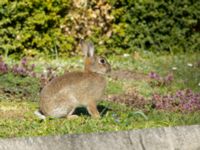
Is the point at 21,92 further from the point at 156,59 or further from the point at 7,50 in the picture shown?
the point at 156,59

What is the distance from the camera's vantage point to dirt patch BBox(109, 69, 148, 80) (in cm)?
1216

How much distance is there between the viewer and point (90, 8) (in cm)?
1486

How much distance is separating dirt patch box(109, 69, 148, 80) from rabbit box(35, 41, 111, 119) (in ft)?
10.0

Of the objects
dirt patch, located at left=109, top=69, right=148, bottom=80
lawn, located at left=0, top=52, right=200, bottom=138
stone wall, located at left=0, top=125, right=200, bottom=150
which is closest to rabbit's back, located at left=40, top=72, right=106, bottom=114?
lawn, located at left=0, top=52, right=200, bottom=138

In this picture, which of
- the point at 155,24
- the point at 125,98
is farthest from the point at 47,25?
the point at 125,98

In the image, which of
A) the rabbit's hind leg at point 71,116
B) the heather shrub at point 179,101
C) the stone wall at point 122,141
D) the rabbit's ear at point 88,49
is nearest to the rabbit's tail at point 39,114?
the rabbit's hind leg at point 71,116

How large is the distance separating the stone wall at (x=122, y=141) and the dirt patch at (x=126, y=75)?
515 centimetres

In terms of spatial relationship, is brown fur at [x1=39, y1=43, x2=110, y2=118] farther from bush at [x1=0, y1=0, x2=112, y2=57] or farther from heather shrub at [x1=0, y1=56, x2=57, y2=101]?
bush at [x1=0, y1=0, x2=112, y2=57]

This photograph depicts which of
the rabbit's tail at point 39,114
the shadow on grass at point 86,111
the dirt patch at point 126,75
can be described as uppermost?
the rabbit's tail at point 39,114

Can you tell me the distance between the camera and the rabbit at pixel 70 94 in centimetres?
857

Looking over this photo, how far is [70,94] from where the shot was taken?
8648mm

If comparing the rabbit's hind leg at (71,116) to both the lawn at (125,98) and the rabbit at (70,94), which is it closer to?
the rabbit at (70,94)

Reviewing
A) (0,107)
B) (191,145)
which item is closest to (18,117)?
(0,107)

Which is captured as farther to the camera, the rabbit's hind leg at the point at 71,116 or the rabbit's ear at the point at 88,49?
the rabbit's ear at the point at 88,49
